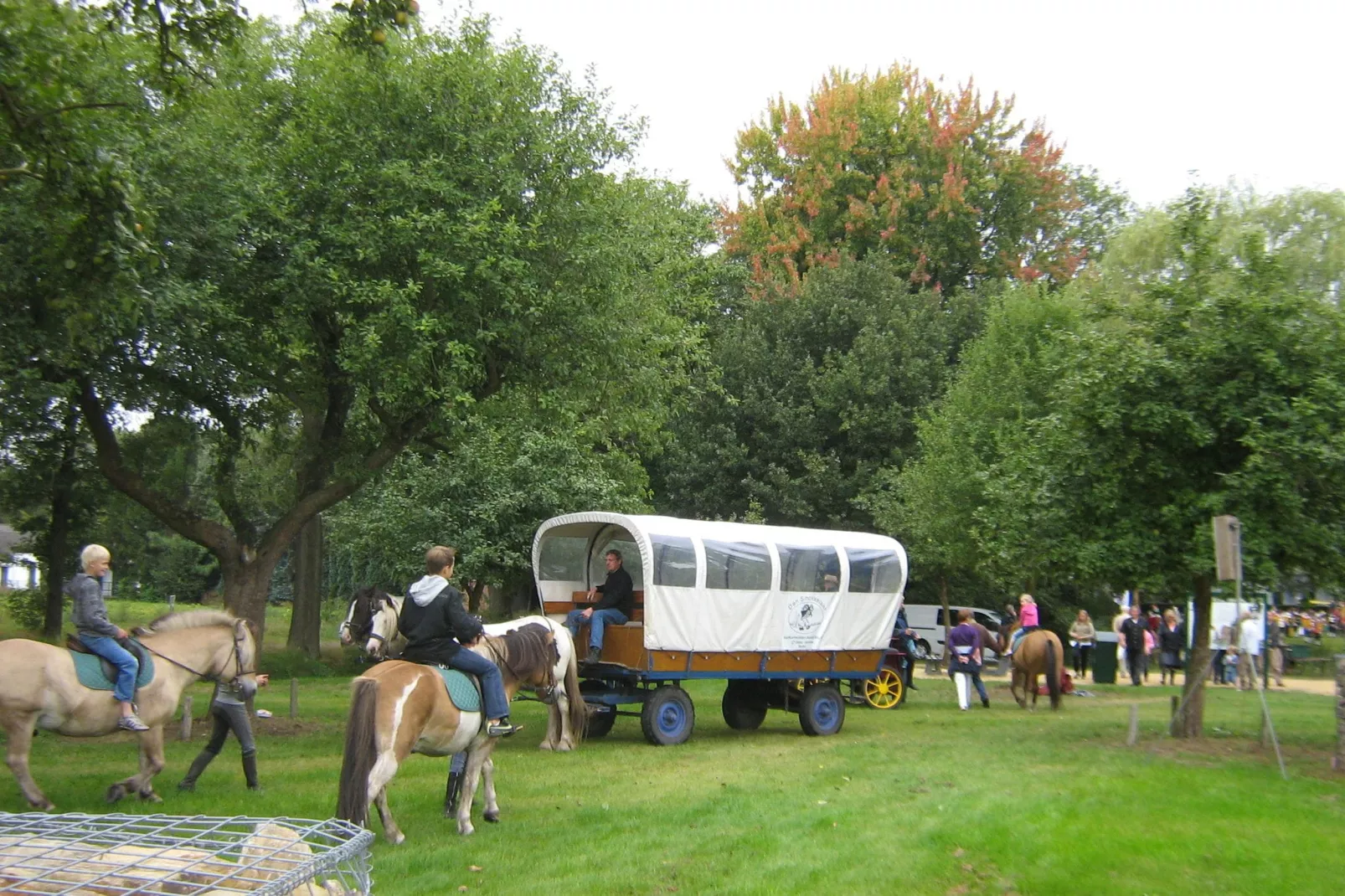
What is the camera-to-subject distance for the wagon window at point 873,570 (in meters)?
17.8

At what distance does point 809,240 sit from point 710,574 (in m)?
27.8

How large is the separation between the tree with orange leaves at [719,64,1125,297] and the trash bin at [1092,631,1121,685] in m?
16.0

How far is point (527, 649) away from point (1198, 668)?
368 inches

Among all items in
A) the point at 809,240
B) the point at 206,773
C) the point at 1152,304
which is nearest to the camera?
the point at 206,773

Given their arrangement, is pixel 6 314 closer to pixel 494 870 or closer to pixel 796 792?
pixel 494 870

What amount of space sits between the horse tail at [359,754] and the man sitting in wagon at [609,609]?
6.78 meters

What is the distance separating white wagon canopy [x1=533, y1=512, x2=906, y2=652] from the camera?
15453 millimetres

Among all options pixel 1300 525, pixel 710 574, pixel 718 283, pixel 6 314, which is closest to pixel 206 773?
pixel 6 314

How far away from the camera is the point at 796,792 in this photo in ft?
38.6

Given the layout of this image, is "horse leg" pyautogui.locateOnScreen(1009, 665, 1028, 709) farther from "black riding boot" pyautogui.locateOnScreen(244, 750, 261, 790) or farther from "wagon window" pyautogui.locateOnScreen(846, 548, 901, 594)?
"black riding boot" pyautogui.locateOnScreen(244, 750, 261, 790)

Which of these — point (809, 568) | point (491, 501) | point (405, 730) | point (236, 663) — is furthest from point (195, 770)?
point (491, 501)

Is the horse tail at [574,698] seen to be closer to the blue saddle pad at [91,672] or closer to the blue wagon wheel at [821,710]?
the blue saddle pad at [91,672]

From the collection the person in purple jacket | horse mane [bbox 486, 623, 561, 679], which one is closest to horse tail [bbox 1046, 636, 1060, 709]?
the person in purple jacket

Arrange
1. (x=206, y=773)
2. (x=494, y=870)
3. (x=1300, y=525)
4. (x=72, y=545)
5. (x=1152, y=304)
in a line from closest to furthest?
(x=494, y=870) < (x=206, y=773) < (x=1300, y=525) < (x=1152, y=304) < (x=72, y=545)
